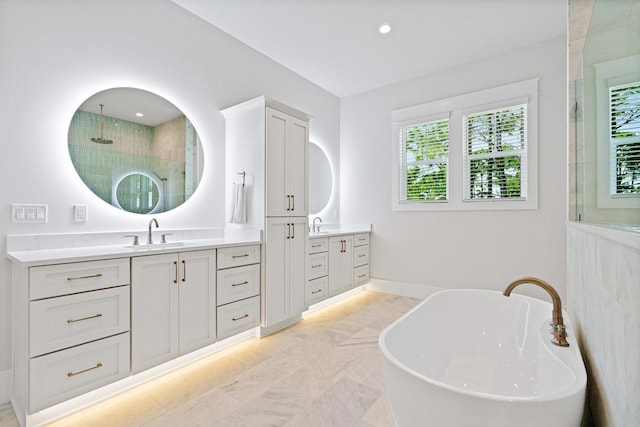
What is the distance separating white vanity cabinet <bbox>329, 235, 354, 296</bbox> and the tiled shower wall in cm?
267

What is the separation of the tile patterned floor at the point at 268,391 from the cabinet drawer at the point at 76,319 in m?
0.44

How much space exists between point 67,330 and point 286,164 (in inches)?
78.8

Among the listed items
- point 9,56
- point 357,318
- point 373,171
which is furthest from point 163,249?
point 373,171

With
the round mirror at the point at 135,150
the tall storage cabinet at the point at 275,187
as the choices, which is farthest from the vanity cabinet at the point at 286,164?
the round mirror at the point at 135,150

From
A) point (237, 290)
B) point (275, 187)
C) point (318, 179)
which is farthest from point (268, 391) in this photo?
point (318, 179)

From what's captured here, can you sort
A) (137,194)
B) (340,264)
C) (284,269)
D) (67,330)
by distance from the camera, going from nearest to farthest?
(67,330) < (137,194) < (284,269) < (340,264)

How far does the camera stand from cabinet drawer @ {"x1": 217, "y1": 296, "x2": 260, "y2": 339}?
7.82ft

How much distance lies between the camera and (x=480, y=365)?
1.93 metres

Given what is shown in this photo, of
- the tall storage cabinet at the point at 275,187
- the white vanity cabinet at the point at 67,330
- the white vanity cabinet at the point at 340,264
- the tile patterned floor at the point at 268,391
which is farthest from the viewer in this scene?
the white vanity cabinet at the point at 340,264

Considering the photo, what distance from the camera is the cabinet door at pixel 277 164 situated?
277 centimetres

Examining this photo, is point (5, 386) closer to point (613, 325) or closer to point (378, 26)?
point (613, 325)

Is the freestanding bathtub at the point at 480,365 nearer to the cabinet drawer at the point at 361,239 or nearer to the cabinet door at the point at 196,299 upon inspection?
the cabinet door at the point at 196,299

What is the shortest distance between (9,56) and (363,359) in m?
3.11

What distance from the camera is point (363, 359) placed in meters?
2.33
